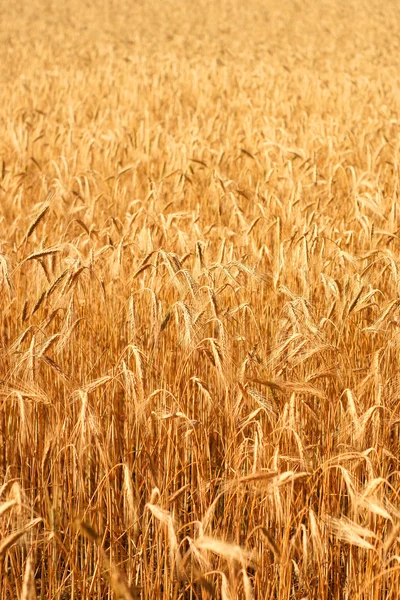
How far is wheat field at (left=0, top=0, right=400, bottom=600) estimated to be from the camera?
60.7 inches

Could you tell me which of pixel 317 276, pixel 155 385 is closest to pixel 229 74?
pixel 317 276

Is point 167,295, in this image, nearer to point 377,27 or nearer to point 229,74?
point 229,74

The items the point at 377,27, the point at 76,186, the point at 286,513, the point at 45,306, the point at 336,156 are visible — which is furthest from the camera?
the point at 377,27

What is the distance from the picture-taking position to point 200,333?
76.4 inches

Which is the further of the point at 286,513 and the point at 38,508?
the point at 38,508

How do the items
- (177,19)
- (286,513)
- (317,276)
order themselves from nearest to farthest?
(286,513) → (317,276) → (177,19)

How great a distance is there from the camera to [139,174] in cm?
492

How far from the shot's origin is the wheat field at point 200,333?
1.54 metres

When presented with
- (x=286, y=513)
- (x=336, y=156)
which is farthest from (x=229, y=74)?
(x=286, y=513)

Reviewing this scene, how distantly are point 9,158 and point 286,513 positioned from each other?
13.3 ft

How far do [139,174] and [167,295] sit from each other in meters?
2.41

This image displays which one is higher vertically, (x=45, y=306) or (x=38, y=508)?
(x=45, y=306)

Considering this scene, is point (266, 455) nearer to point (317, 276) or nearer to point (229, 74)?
point (317, 276)

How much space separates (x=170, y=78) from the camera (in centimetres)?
911
